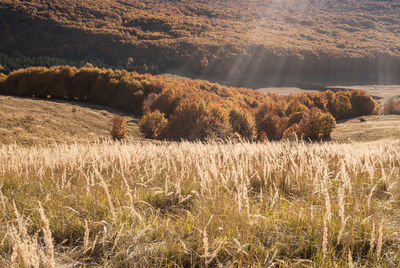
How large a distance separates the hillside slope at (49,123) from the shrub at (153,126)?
7.35 ft

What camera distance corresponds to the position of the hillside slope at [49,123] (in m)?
36.1

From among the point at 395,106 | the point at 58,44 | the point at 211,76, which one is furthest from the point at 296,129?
the point at 58,44

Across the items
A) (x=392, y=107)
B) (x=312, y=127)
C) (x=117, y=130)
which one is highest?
(x=392, y=107)

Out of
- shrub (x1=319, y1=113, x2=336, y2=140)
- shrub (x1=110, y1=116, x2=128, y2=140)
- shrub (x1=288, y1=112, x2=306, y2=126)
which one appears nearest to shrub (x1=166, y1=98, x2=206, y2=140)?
shrub (x1=110, y1=116, x2=128, y2=140)

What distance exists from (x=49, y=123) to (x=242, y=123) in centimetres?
3271

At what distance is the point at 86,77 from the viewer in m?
75.8

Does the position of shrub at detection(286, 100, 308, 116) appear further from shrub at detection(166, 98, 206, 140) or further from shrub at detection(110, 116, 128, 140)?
shrub at detection(110, 116, 128, 140)

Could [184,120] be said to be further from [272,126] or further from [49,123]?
[49,123]

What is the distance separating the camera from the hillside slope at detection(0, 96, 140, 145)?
36.1 metres

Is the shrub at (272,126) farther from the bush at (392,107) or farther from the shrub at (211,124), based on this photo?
the bush at (392,107)

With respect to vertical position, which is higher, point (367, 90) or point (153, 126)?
point (367, 90)

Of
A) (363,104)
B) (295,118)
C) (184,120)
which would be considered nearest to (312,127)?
(295,118)

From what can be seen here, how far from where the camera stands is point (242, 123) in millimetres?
45312

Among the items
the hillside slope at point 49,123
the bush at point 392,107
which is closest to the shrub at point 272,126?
the hillside slope at point 49,123
